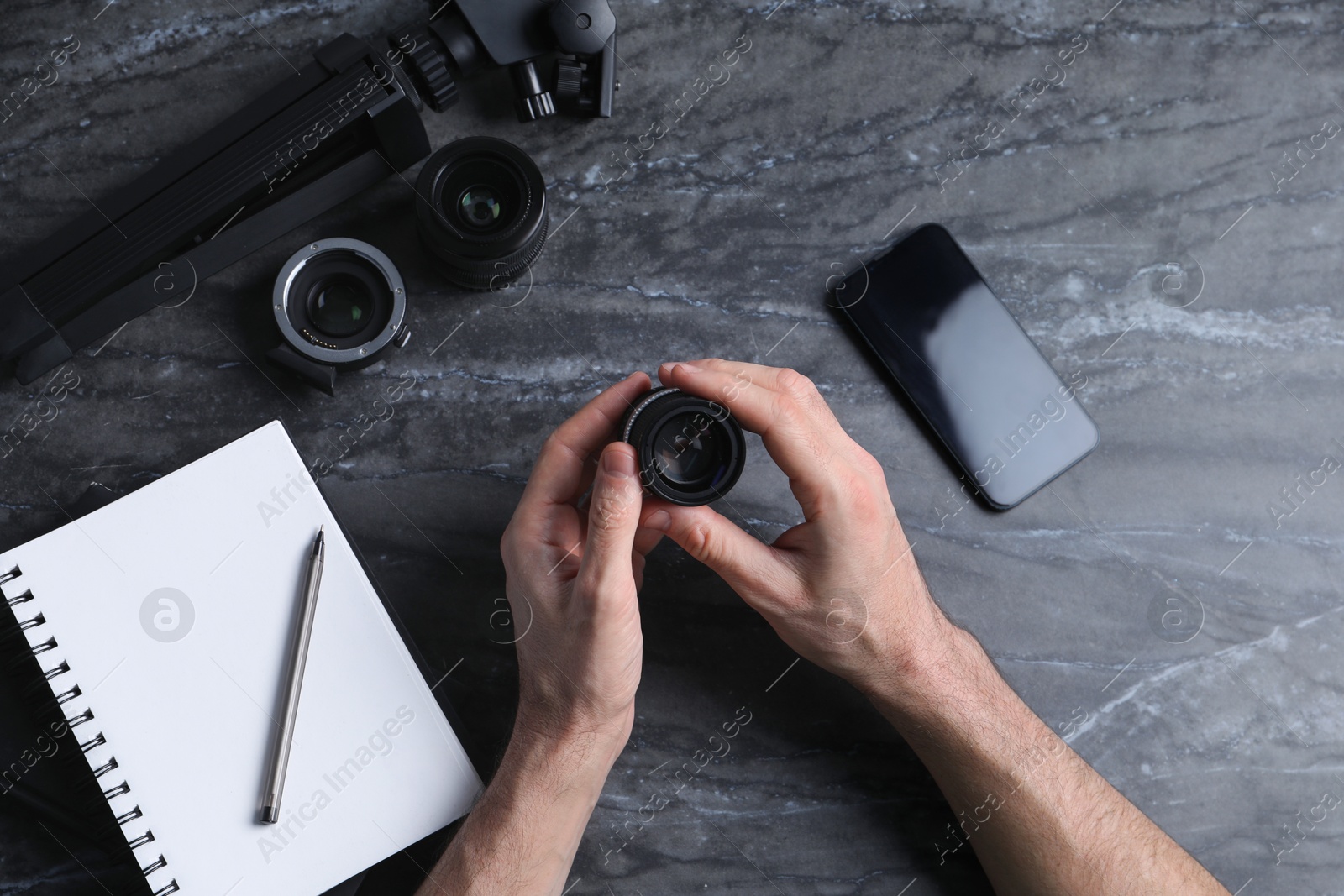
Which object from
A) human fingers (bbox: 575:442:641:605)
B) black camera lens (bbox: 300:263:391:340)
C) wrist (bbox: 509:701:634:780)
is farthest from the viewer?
black camera lens (bbox: 300:263:391:340)

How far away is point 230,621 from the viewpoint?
101 centimetres

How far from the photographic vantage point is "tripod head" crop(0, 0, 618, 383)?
1035 mm

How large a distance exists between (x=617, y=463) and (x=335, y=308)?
20.1 inches

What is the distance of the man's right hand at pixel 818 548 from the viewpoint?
970 mm

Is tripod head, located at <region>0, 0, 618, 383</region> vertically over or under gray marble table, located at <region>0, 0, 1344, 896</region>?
over

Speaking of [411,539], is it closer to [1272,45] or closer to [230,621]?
[230,621]

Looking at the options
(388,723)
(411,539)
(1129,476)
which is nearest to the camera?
(388,723)

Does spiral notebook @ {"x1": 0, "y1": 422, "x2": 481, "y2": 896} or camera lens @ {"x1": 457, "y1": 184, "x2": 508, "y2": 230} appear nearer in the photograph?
spiral notebook @ {"x1": 0, "y1": 422, "x2": 481, "y2": 896}

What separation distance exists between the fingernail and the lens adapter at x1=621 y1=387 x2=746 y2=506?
0.08 feet

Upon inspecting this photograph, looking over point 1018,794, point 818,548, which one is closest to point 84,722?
point 818,548

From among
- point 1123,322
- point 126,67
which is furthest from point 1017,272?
point 126,67

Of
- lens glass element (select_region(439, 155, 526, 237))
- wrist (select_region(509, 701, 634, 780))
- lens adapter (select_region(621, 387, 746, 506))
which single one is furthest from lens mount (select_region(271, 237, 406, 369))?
wrist (select_region(509, 701, 634, 780))

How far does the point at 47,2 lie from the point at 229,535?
0.82 meters

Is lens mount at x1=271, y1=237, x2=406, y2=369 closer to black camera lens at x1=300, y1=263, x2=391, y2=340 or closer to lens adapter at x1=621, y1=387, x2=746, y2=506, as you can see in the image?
black camera lens at x1=300, y1=263, x2=391, y2=340
